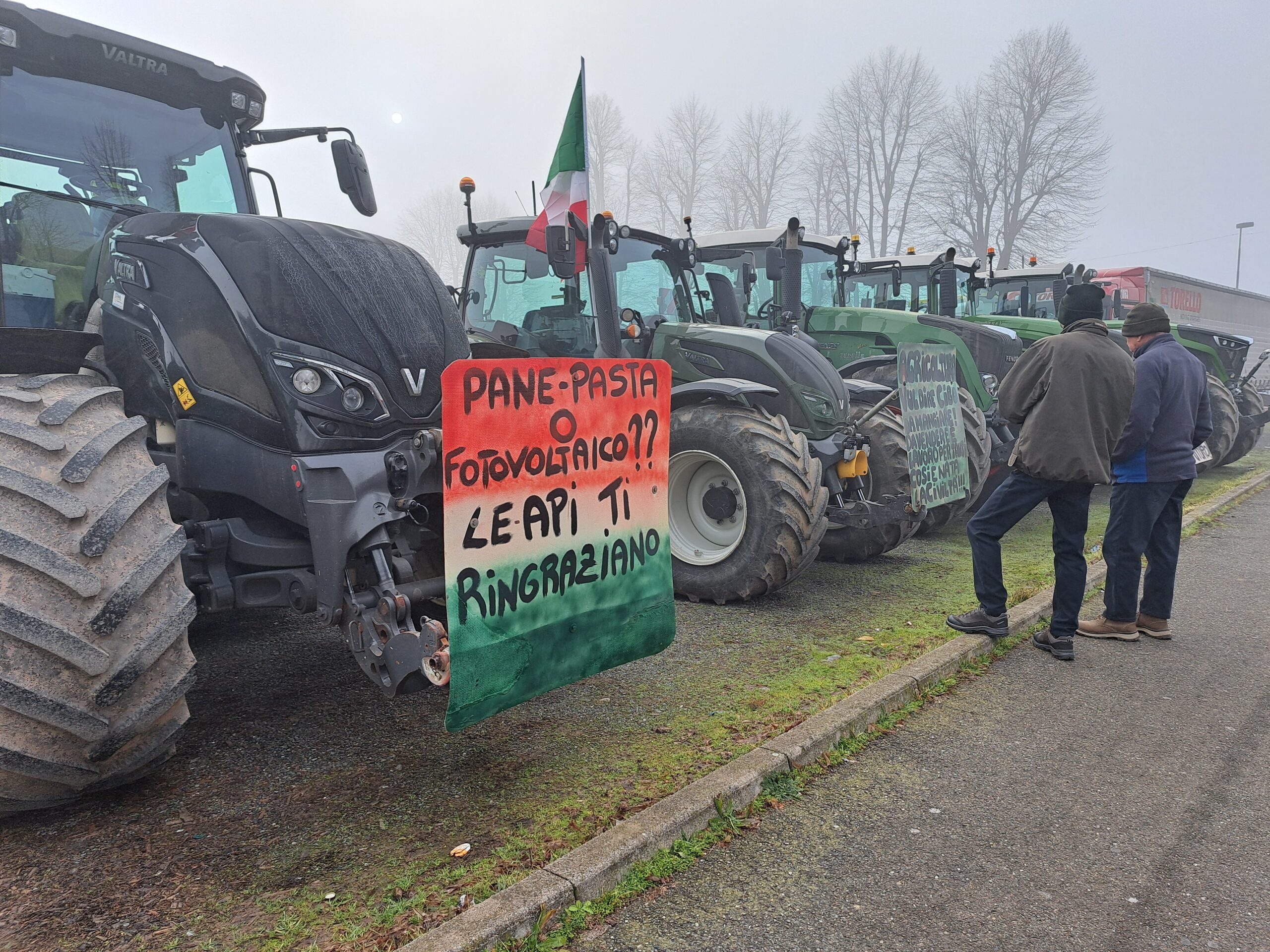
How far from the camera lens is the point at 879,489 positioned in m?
7.08

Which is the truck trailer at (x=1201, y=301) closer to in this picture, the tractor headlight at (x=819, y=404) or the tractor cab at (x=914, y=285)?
the tractor cab at (x=914, y=285)

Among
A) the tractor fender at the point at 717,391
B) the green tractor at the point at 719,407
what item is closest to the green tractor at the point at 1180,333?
the green tractor at the point at 719,407

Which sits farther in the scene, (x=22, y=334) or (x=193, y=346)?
(x=193, y=346)

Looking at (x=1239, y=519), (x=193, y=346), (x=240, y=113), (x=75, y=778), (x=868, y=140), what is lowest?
(x=1239, y=519)

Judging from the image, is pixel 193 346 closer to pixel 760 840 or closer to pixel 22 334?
pixel 22 334

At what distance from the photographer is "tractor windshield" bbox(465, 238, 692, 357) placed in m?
6.53

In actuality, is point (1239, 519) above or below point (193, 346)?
below

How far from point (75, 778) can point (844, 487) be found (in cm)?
519

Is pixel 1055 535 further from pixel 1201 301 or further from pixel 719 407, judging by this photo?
pixel 1201 301

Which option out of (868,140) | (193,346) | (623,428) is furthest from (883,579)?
(868,140)

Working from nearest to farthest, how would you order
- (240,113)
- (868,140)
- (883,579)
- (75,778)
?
(75,778) < (240,113) < (883,579) < (868,140)

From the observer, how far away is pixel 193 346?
3.34 m

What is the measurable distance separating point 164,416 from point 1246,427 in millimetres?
15846

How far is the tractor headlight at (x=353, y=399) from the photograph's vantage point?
322 centimetres
